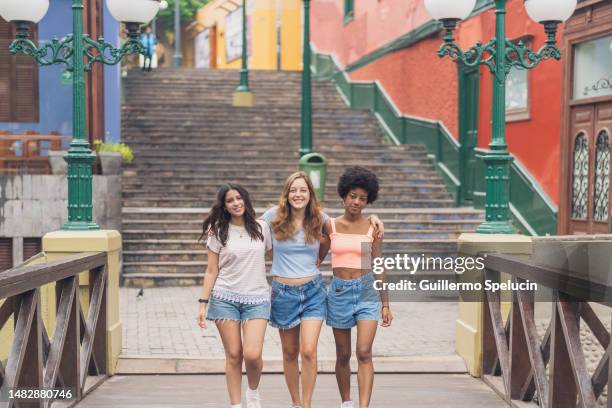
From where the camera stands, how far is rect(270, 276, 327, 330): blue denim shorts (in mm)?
6355

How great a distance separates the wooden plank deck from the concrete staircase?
267 inches

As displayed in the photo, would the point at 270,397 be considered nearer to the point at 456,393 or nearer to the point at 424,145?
the point at 456,393

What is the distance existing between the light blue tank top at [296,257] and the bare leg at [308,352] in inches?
12.7

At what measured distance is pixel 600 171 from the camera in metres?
14.0

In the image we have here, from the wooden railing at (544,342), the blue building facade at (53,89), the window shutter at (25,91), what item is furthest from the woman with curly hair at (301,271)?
the window shutter at (25,91)

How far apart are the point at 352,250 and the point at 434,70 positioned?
1601 centimetres

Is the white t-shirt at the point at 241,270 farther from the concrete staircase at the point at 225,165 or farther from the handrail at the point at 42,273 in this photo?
the concrete staircase at the point at 225,165

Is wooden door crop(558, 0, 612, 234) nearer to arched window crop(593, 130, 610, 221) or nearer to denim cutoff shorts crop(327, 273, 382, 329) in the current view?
arched window crop(593, 130, 610, 221)

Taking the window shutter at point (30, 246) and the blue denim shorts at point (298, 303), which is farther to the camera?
the window shutter at point (30, 246)

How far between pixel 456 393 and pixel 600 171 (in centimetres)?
704

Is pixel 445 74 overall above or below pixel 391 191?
above

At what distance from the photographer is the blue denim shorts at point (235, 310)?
6.39 metres

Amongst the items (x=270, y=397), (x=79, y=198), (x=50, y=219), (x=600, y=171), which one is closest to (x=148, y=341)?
(x=79, y=198)

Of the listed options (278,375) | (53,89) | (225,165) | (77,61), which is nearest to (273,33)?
(225,165)
